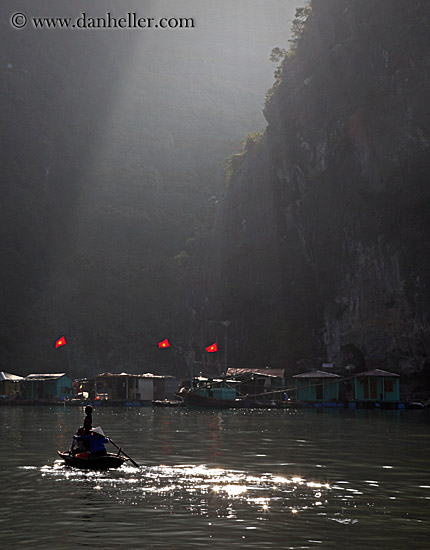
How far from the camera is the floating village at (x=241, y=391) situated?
80.8 metres

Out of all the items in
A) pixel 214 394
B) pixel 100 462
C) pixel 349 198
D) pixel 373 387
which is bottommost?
pixel 214 394

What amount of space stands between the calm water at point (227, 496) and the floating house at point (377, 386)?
39.7 m

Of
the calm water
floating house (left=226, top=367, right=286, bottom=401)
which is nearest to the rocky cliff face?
floating house (left=226, top=367, right=286, bottom=401)

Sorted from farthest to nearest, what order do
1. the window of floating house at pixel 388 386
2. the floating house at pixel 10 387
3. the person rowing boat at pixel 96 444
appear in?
1. the floating house at pixel 10 387
2. the window of floating house at pixel 388 386
3. the person rowing boat at pixel 96 444

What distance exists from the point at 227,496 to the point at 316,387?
65885 millimetres

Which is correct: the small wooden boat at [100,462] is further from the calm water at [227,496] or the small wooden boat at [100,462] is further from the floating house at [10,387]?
the floating house at [10,387]

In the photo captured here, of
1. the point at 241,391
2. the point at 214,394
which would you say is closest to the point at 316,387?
the point at 241,391

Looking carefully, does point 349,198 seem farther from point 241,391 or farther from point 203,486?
point 203,486

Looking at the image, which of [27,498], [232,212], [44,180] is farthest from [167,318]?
[27,498]

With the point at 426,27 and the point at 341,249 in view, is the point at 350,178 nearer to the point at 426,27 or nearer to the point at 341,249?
the point at 341,249

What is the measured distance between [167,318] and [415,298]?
8552 centimetres

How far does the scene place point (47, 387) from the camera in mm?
107250

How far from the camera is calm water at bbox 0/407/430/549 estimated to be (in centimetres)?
1614

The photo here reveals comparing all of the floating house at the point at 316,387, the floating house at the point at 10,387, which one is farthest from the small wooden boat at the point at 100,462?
the floating house at the point at 10,387
